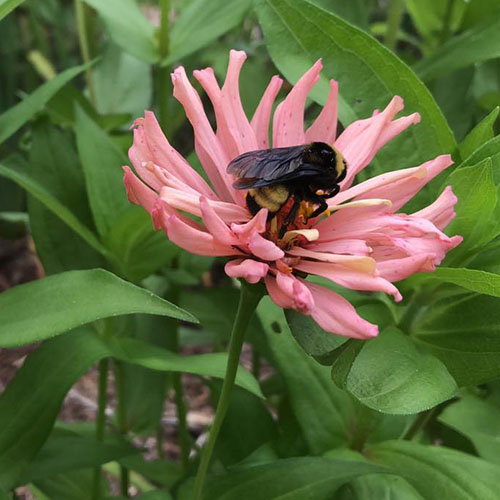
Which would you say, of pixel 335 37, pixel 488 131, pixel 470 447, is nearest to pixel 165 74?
pixel 335 37

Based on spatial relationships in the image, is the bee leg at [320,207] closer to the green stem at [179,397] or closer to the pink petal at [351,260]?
the pink petal at [351,260]

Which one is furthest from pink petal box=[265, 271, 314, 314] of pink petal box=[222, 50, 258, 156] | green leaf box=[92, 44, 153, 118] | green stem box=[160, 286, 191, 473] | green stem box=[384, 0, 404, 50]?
green leaf box=[92, 44, 153, 118]

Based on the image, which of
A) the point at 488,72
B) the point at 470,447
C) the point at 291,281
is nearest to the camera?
the point at 291,281

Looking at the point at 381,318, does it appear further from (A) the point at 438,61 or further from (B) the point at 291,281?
(A) the point at 438,61

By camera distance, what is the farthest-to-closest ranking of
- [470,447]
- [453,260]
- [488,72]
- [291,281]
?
[488,72], [470,447], [453,260], [291,281]

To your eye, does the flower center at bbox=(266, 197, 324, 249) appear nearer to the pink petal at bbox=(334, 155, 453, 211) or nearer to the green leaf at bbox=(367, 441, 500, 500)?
the pink petal at bbox=(334, 155, 453, 211)

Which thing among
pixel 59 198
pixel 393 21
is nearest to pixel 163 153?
pixel 59 198

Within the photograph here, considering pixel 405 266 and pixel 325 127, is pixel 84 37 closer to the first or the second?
pixel 325 127
